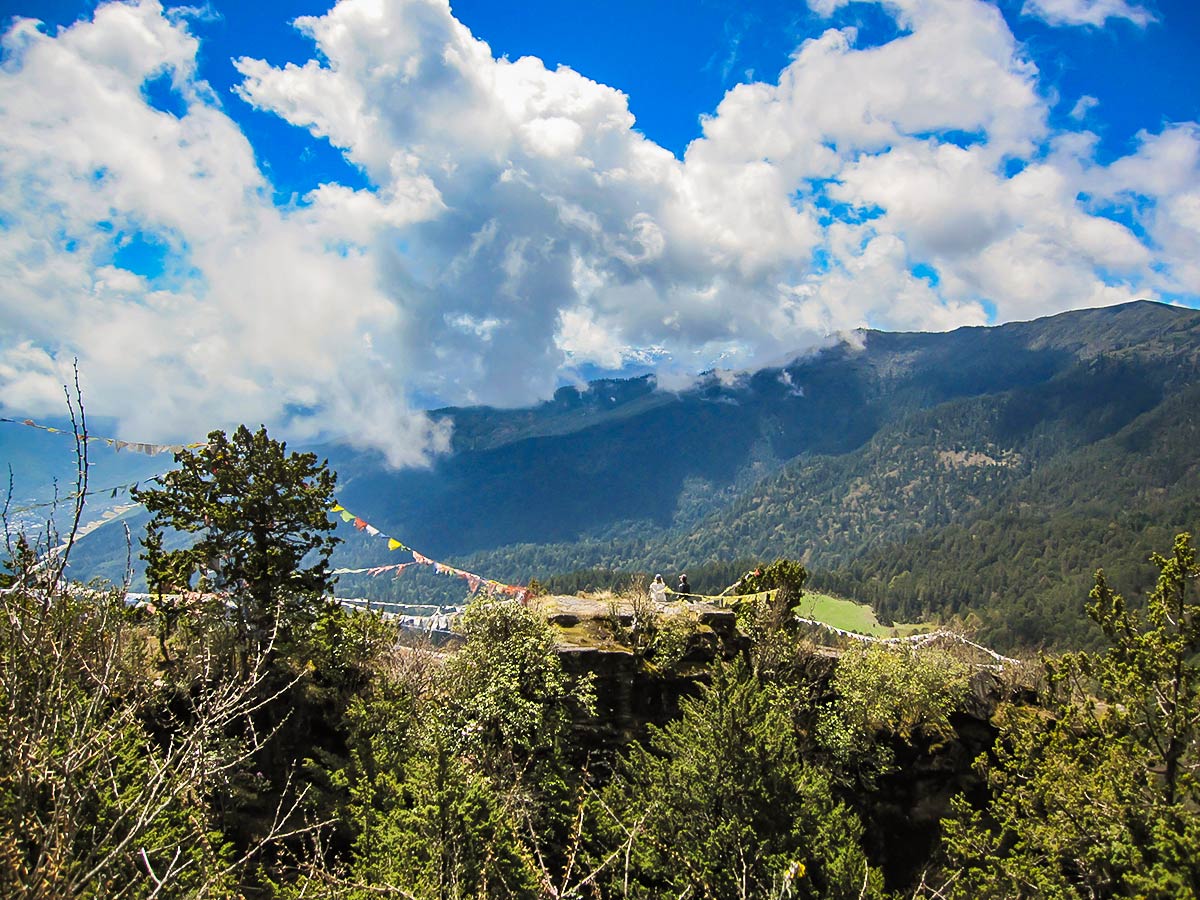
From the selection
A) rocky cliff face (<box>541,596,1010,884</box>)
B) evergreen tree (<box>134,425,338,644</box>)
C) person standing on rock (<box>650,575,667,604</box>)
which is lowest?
rocky cliff face (<box>541,596,1010,884</box>)

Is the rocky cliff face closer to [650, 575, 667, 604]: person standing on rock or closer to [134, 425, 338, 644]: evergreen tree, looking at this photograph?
[650, 575, 667, 604]: person standing on rock

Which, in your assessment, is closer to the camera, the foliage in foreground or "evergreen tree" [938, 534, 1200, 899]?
the foliage in foreground

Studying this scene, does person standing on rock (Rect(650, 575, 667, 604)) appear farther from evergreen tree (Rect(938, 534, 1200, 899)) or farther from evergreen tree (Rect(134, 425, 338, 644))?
evergreen tree (Rect(938, 534, 1200, 899))

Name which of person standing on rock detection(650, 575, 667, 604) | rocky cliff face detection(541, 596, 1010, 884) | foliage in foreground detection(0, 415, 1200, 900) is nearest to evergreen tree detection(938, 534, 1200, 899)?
foliage in foreground detection(0, 415, 1200, 900)

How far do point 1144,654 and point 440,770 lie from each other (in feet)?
83.2

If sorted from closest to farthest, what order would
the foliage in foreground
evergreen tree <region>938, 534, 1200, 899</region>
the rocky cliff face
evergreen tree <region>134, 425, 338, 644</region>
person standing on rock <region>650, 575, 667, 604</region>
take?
the foliage in foreground → evergreen tree <region>938, 534, 1200, 899</region> → evergreen tree <region>134, 425, 338, 644</region> → the rocky cliff face → person standing on rock <region>650, 575, 667, 604</region>

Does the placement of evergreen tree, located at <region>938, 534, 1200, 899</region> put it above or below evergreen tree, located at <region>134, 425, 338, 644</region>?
below

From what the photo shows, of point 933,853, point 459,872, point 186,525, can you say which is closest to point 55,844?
point 459,872

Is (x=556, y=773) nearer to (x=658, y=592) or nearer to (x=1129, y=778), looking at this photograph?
(x=658, y=592)

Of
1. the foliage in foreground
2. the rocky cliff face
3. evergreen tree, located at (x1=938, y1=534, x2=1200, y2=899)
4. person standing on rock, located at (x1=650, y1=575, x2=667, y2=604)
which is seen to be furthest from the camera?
person standing on rock, located at (x1=650, y1=575, x2=667, y2=604)

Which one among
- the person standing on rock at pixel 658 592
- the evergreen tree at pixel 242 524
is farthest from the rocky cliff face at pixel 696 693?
the evergreen tree at pixel 242 524

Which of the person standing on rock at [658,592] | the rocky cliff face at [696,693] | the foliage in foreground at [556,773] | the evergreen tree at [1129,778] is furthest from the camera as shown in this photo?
the person standing on rock at [658,592]

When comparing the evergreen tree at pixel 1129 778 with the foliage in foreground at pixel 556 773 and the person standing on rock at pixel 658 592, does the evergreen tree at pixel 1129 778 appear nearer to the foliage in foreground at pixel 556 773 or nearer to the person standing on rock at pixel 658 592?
the foliage in foreground at pixel 556 773

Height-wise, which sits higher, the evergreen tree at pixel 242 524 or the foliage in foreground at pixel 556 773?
the evergreen tree at pixel 242 524
